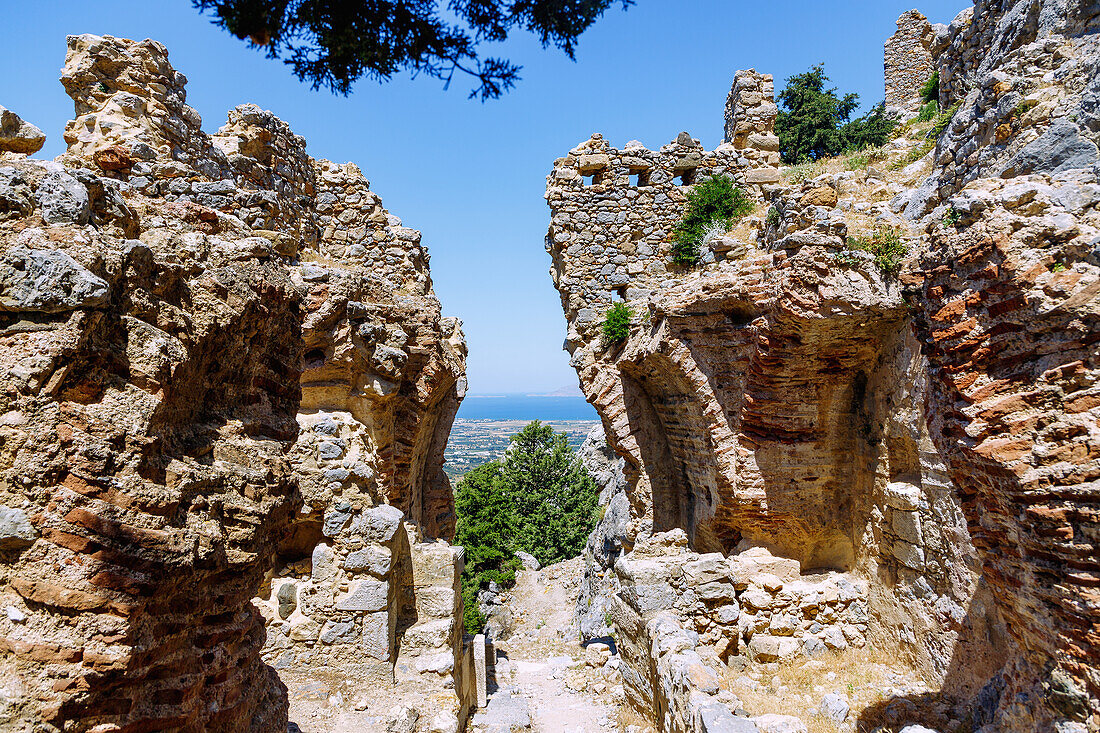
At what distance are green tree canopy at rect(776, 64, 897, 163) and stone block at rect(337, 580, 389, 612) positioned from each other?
2274 cm

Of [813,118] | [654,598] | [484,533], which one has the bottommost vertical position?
[484,533]

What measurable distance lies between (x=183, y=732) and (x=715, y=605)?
23.0ft

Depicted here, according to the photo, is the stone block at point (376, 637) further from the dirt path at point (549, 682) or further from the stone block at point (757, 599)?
the stone block at point (757, 599)

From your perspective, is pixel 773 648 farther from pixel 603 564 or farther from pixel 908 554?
pixel 603 564

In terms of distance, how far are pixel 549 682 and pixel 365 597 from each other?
211 inches

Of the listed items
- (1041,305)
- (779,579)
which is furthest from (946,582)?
(1041,305)

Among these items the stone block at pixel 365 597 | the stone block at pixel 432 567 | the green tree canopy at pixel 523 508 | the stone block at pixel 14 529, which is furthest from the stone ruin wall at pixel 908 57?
the stone block at pixel 14 529

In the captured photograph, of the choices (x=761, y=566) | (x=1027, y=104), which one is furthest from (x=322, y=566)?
(x=1027, y=104)

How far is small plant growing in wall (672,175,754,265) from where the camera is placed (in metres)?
10.6

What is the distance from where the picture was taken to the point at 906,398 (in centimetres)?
689

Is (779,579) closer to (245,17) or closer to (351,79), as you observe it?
(351,79)

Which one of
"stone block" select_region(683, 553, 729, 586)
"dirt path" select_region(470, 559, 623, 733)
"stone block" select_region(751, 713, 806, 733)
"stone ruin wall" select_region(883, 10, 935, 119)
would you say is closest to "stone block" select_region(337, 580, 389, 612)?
"dirt path" select_region(470, 559, 623, 733)

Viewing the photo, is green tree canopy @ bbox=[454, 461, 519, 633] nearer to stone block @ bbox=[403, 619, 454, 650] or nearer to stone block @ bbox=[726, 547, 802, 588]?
stone block @ bbox=[403, 619, 454, 650]

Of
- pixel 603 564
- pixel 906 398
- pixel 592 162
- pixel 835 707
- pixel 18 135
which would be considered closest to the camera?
pixel 18 135
